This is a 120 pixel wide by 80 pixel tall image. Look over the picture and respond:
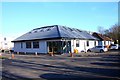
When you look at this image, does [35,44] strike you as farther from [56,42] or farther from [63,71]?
[63,71]

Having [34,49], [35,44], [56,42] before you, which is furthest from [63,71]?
[34,49]

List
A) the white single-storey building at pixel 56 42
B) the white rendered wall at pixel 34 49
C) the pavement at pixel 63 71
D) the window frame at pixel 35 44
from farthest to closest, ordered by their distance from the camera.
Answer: the window frame at pixel 35 44 → the white rendered wall at pixel 34 49 → the white single-storey building at pixel 56 42 → the pavement at pixel 63 71

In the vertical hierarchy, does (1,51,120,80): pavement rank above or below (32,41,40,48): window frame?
below

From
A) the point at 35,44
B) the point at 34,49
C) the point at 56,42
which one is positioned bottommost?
the point at 34,49

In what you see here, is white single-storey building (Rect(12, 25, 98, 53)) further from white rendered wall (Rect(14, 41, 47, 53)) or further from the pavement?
the pavement

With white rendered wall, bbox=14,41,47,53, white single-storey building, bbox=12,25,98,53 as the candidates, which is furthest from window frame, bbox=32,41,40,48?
white rendered wall, bbox=14,41,47,53

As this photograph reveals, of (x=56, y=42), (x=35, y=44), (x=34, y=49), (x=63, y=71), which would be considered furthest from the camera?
(x=34, y=49)

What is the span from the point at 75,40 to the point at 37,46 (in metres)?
7.29

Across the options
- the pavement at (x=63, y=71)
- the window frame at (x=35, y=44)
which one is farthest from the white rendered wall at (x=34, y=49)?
the pavement at (x=63, y=71)

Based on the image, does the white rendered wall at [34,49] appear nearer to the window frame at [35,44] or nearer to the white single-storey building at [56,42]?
the white single-storey building at [56,42]

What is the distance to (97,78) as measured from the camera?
1114 cm

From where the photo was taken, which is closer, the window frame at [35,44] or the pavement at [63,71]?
the pavement at [63,71]

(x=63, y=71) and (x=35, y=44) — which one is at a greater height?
(x=35, y=44)

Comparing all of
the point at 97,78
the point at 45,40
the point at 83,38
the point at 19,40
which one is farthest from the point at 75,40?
the point at 97,78
